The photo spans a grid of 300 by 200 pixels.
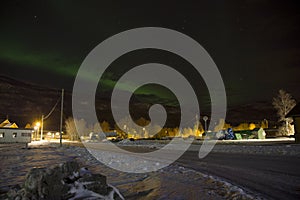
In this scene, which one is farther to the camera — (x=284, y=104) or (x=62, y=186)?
(x=284, y=104)

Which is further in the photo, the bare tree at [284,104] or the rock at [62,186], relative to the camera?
the bare tree at [284,104]

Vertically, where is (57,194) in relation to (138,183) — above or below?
above

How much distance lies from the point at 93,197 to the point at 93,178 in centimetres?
78

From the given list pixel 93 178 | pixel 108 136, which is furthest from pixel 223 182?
pixel 108 136

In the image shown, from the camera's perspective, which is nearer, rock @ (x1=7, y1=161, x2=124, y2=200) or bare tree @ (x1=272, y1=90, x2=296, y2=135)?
rock @ (x1=7, y1=161, x2=124, y2=200)

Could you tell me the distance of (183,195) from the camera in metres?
6.73

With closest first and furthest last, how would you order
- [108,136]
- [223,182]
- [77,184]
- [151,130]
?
[77,184]
[223,182]
[108,136]
[151,130]

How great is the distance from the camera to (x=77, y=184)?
567cm

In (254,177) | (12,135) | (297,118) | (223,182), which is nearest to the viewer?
(223,182)

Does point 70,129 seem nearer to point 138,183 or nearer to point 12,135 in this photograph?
point 12,135

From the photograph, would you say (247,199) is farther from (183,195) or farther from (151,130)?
(151,130)

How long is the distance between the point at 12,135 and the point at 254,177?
64825 millimetres

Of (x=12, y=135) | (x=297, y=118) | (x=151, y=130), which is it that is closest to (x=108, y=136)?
(x=12, y=135)

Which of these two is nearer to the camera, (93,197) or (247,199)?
(93,197)
